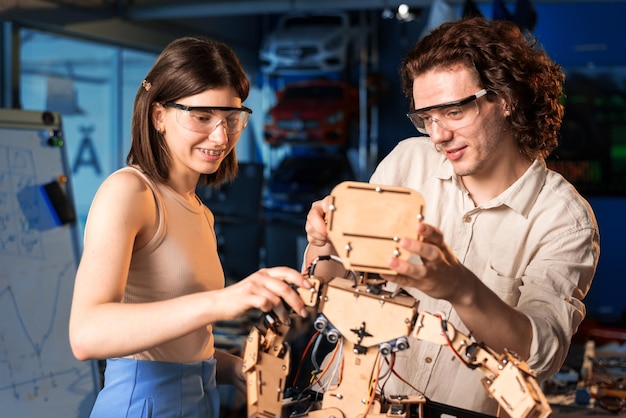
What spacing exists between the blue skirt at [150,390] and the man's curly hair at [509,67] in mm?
856

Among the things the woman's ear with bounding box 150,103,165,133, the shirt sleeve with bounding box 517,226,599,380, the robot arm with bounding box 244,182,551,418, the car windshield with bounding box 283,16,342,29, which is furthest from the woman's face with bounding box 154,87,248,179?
the car windshield with bounding box 283,16,342,29

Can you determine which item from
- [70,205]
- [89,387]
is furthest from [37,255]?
[89,387]

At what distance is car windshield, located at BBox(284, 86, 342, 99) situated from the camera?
9336 millimetres

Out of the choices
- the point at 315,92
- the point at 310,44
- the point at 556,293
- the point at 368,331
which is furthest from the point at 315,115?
the point at 368,331

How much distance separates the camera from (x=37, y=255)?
11.0 feet

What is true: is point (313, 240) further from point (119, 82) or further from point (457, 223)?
point (119, 82)

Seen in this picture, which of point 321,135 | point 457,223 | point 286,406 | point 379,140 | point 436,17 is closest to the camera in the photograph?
point 286,406

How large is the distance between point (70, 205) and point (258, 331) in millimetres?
2441

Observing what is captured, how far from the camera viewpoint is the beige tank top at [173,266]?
1.57 metres

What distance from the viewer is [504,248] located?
182 cm

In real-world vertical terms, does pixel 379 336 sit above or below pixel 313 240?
below

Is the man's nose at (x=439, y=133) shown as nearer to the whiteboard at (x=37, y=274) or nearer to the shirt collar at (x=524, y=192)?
the shirt collar at (x=524, y=192)

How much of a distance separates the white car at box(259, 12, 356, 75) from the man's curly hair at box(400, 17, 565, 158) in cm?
759

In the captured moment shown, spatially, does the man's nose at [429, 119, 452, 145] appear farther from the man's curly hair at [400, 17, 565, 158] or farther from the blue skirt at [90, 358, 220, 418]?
the blue skirt at [90, 358, 220, 418]
